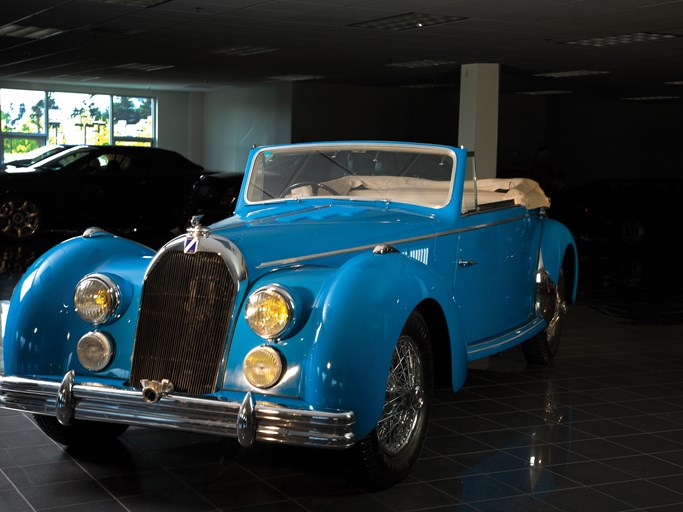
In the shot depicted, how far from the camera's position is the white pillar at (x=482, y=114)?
54.2 ft

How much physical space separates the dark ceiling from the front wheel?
6.98 meters

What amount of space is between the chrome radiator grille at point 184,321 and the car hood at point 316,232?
20 cm

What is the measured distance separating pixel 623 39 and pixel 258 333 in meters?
10.8

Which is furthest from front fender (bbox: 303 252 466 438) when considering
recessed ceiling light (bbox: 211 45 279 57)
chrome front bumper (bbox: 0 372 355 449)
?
recessed ceiling light (bbox: 211 45 279 57)

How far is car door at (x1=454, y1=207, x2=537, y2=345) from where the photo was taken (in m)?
5.21

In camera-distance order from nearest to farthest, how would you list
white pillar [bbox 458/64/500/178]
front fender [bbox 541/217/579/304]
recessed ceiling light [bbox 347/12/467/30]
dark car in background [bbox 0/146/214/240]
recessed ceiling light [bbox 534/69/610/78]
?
front fender [bbox 541/217/579/304]
recessed ceiling light [bbox 347/12/467/30]
dark car in background [bbox 0/146/214/240]
white pillar [bbox 458/64/500/178]
recessed ceiling light [bbox 534/69/610/78]

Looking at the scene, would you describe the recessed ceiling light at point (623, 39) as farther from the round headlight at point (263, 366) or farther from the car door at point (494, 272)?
the round headlight at point (263, 366)

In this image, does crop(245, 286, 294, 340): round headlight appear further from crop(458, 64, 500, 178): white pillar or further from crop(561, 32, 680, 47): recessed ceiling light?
crop(458, 64, 500, 178): white pillar

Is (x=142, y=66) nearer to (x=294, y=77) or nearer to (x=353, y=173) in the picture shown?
(x=294, y=77)

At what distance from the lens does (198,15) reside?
39.1 feet

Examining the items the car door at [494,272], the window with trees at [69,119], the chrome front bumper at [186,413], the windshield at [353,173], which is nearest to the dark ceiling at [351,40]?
the window with trees at [69,119]

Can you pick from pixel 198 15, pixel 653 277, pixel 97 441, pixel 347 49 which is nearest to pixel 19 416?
pixel 97 441

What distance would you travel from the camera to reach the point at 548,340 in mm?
6613

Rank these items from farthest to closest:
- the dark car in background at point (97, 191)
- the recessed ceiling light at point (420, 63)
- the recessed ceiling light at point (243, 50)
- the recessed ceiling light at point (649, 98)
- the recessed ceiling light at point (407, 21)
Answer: the recessed ceiling light at point (649, 98) → the recessed ceiling light at point (420, 63) → the recessed ceiling light at point (243, 50) → the dark car in background at point (97, 191) → the recessed ceiling light at point (407, 21)
